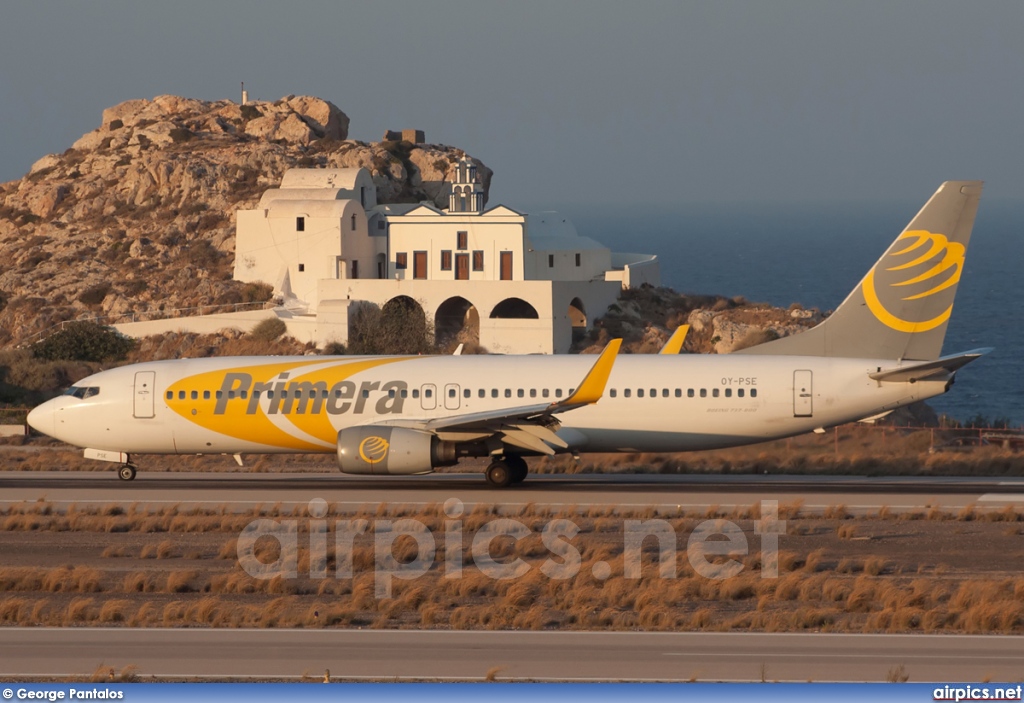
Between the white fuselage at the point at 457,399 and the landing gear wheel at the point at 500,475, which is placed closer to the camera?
the white fuselage at the point at 457,399

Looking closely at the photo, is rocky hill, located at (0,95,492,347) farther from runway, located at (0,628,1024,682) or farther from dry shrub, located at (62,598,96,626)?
runway, located at (0,628,1024,682)

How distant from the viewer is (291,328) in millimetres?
70500

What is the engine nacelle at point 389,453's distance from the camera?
30875 millimetres

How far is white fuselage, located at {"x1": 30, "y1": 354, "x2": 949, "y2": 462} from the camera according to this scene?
32031 millimetres

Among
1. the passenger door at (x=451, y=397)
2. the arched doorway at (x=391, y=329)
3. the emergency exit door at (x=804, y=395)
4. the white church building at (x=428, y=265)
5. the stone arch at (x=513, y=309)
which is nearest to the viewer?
the emergency exit door at (x=804, y=395)

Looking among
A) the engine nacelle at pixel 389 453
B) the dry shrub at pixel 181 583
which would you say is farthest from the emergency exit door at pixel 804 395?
the dry shrub at pixel 181 583

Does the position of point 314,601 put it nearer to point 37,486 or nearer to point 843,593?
point 843,593

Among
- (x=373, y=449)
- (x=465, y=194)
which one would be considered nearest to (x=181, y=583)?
(x=373, y=449)

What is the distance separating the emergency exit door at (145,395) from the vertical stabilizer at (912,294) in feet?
50.9

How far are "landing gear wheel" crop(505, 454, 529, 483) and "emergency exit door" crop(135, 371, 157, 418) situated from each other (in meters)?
8.66

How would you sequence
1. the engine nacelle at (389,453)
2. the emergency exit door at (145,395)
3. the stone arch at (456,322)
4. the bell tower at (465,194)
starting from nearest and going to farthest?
the engine nacelle at (389,453) < the emergency exit door at (145,395) < the stone arch at (456,322) < the bell tower at (465,194)

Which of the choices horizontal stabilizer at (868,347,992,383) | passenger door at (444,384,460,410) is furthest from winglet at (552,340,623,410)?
horizontal stabilizer at (868,347,992,383)

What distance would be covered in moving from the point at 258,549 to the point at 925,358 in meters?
16.3

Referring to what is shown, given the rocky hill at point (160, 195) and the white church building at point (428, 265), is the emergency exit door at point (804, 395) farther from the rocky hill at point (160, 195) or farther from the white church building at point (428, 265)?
the rocky hill at point (160, 195)
